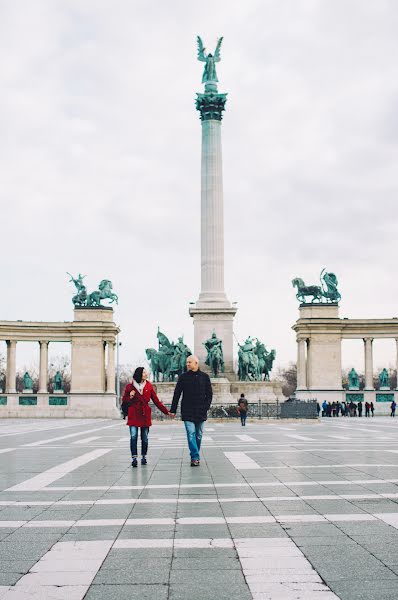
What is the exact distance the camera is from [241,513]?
11.2 metres

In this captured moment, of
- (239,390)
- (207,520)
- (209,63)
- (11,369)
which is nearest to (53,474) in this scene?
(207,520)

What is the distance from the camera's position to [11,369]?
8931cm

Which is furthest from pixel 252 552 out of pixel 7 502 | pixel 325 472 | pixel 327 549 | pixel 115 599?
pixel 325 472

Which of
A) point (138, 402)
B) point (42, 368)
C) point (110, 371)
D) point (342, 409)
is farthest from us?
point (110, 371)

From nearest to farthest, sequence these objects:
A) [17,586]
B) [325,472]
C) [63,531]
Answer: [17,586] → [63,531] → [325,472]

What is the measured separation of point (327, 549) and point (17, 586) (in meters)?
3.20

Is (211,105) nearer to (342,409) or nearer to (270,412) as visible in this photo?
(342,409)

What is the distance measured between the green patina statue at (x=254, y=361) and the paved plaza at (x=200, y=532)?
59.3 metres

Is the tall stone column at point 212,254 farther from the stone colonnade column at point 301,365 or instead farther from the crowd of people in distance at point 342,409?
the stone colonnade column at point 301,365

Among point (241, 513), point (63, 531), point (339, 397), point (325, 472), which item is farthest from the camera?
point (339, 397)

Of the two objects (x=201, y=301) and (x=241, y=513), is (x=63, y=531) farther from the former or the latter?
(x=201, y=301)

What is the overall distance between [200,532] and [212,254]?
70.6m

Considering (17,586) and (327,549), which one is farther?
(327,549)

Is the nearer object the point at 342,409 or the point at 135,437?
the point at 135,437
